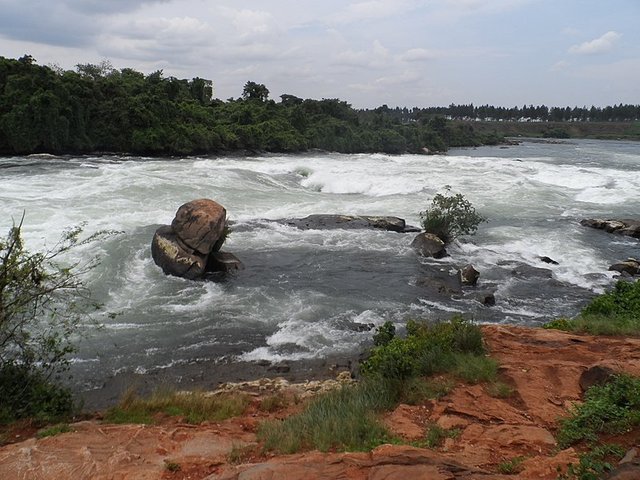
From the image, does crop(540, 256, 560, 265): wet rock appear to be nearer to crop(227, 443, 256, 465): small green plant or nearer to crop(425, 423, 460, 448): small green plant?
crop(425, 423, 460, 448): small green plant

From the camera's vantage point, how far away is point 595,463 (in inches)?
171

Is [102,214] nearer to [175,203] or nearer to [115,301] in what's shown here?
[175,203]

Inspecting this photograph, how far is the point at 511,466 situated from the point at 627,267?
1440 cm

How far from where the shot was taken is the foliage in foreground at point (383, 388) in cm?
559

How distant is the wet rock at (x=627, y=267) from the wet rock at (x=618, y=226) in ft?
17.5

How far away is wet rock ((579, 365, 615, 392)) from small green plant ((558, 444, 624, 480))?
2.28 metres

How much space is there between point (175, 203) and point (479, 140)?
75.9m

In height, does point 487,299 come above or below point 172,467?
below

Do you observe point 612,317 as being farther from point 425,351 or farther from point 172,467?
point 172,467

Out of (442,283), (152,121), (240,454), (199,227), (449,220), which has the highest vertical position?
(152,121)

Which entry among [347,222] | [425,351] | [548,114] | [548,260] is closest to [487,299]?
[548,260]

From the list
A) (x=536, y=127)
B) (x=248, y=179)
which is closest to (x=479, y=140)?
(x=536, y=127)

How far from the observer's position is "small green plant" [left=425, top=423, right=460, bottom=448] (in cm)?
551

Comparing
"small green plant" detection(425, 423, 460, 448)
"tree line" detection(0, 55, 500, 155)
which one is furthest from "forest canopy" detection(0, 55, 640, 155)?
"small green plant" detection(425, 423, 460, 448)
